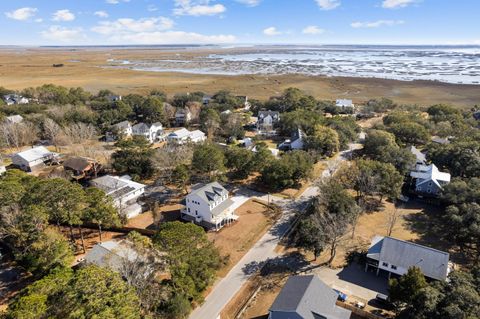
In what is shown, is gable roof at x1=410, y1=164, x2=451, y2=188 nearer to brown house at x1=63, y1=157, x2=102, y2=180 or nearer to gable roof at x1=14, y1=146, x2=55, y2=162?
brown house at x1=63, y1=157, x2=102, y2=180

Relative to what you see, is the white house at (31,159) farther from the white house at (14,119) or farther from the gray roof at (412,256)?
the gray roof at (412,256)

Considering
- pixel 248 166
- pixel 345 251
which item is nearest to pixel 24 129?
pixel 248 166

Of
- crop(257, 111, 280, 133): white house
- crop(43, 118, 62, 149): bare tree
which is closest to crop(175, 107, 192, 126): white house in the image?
crop(257, 111, 280, 133): white house

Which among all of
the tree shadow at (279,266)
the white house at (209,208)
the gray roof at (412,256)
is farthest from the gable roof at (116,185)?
the gray roof at (412,256)

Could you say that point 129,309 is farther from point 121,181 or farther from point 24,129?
point 24,129

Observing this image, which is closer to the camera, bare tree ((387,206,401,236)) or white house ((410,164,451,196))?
bare tree ((387,206,401,236))

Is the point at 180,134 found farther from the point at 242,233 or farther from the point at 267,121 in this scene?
the point at 242,233

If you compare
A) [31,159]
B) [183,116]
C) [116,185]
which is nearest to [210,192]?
[116,185]
